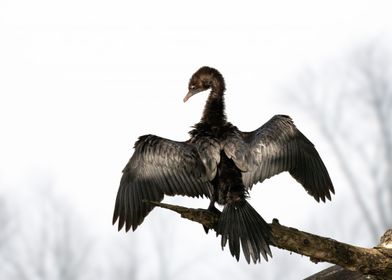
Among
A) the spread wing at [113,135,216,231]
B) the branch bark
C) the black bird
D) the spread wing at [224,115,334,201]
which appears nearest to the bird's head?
the black bird

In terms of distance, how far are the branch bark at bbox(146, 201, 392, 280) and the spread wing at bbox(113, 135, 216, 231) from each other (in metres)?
0.50

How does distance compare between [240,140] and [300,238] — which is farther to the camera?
[240,140]

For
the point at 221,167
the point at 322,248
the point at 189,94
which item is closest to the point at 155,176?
the point at 221,167

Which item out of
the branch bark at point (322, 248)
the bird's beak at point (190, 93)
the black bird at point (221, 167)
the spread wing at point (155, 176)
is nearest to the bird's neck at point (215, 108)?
the black bird at point (221, 167)

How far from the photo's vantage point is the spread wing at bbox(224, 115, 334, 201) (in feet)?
22.9

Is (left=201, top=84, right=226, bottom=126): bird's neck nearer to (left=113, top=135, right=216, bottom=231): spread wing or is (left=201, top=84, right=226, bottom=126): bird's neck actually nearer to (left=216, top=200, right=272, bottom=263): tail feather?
(left=113, top=135, right=216, bottom=231): spread wing

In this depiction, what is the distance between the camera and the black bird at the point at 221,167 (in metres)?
6.43

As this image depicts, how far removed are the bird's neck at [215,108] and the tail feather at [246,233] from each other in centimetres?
127

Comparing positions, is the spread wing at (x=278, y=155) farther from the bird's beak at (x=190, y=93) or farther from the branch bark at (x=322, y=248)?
the bird's beak at (x=190, y=93)

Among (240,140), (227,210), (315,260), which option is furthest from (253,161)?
(315,260)

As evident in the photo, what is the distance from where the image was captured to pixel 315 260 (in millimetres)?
6695

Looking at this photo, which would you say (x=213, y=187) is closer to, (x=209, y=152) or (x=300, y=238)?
(x=209, y=152)

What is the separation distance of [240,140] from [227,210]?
883 mm

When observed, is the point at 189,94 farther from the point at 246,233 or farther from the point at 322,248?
the point at 322,248
